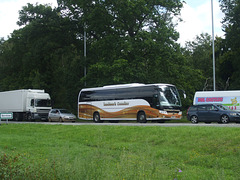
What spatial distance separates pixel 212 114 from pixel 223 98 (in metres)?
3.59

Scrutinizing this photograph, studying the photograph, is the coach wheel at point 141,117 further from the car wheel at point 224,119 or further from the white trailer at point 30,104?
the white trailer at point 30,104

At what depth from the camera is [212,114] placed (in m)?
28.7

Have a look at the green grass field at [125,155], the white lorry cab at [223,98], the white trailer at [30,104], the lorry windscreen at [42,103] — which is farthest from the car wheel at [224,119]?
the lorry windscreen at [42,103]

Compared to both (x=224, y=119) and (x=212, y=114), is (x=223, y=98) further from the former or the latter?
(x=224, y=119)

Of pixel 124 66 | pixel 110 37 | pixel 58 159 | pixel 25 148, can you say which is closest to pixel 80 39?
pixel 110 37

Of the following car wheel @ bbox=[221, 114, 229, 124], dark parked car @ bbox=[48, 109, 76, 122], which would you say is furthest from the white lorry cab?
dark parked car @ bbox=[48, 109, 76, 122]

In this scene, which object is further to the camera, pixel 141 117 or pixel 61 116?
pixel 61 116

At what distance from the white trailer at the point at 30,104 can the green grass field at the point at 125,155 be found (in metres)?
19.6

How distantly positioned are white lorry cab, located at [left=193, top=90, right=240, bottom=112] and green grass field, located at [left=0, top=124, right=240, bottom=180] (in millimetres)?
15706

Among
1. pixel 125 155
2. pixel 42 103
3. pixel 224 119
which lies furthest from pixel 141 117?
pixel 125 155

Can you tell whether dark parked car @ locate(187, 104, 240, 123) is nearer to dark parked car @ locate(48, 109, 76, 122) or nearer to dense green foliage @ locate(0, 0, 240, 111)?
dense green foliage @ locate(0, 0, 240, 111)

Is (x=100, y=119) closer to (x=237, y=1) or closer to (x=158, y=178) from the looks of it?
(x=237, y=1)

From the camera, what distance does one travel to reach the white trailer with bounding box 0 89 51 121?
42438mm

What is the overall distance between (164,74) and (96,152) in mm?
31301
